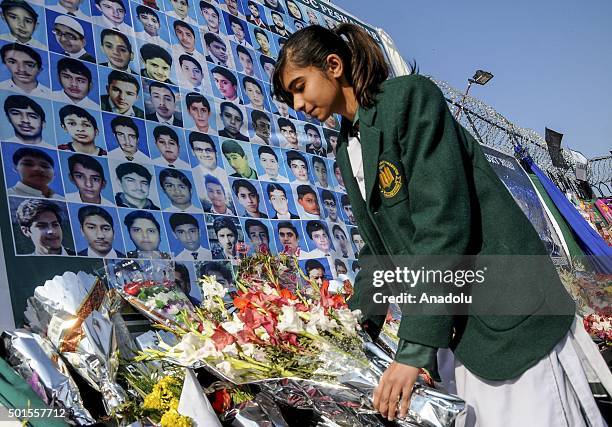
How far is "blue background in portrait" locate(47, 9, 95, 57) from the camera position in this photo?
2572 mm

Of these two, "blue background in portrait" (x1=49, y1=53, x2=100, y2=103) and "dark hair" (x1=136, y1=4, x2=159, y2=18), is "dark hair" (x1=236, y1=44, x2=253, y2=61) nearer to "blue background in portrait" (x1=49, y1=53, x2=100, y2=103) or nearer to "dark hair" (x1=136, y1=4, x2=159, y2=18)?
"dark hair" (x1=136, y1=4, x2=159, y2=18)

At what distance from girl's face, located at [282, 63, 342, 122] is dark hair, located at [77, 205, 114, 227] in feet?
4.45

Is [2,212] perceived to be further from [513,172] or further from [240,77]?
[513,172]

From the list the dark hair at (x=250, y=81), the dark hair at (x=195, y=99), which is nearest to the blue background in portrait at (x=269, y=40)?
the dark hair at (x=250, y=81)

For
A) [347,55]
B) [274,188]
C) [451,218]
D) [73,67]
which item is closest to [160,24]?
[73,67]

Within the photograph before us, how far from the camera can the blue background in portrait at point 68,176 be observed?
2.32 metres

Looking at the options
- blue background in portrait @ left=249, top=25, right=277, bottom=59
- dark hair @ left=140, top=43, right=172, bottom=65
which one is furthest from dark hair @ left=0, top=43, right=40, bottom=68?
blue background in portrait @ left=249, top=25, right=277, bottom=59

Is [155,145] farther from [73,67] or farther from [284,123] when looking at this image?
[284,123]

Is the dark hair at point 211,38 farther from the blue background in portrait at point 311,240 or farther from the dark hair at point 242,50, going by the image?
the blue background in portrait at point 311,240

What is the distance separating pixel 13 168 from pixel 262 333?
4.53 ft

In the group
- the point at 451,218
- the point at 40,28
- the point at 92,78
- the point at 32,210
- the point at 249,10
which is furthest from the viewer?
the point at 249,10

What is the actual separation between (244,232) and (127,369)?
137 cm

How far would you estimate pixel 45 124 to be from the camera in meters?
2.35

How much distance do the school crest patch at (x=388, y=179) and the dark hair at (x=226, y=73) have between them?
2.53 m
